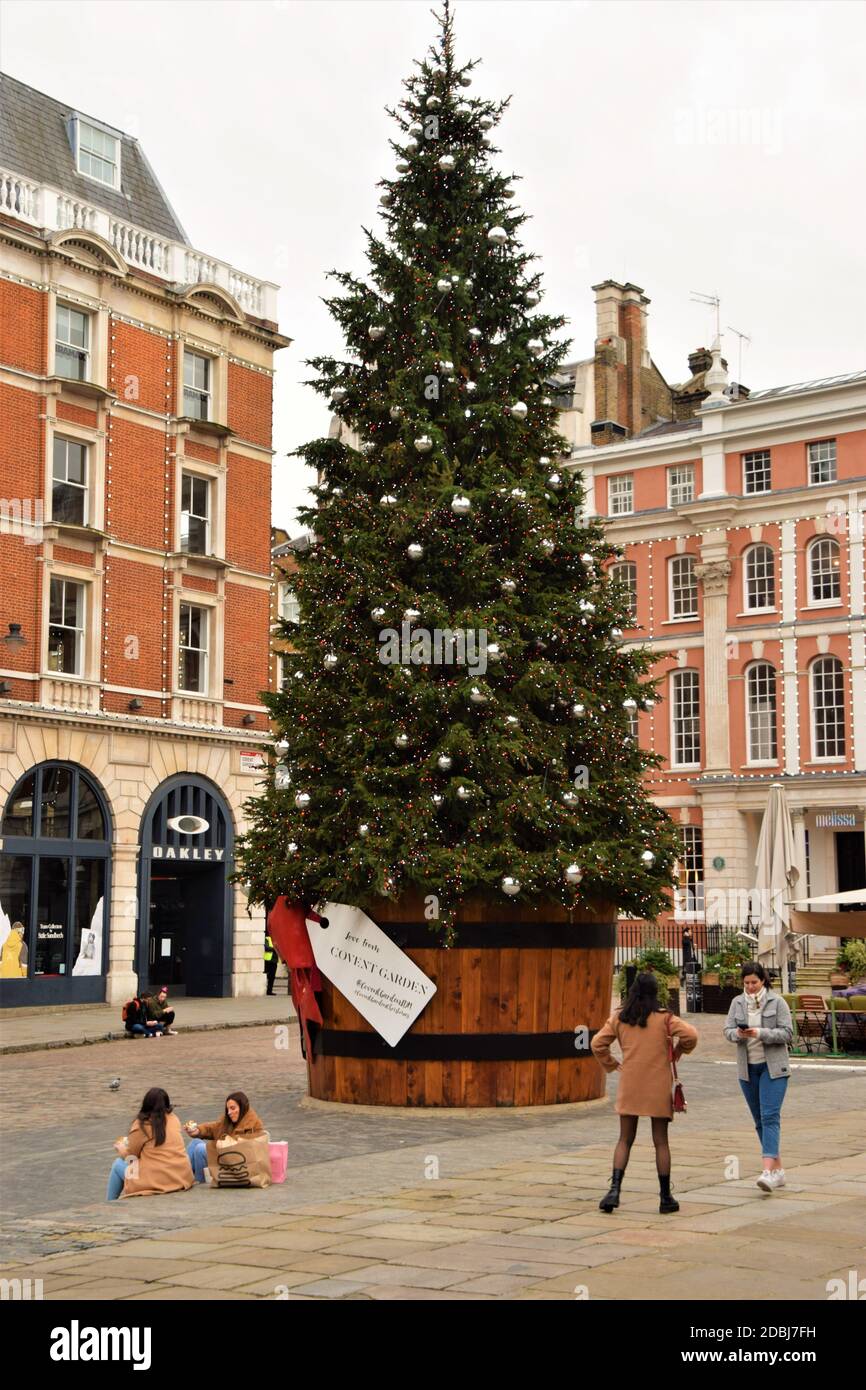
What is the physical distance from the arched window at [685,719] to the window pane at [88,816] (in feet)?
73.5

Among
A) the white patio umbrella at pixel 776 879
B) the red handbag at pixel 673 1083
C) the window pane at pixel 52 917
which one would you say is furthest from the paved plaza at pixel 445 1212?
the window pane at pixel 52 917

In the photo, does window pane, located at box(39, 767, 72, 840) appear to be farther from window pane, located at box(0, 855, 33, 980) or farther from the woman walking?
the woman walking

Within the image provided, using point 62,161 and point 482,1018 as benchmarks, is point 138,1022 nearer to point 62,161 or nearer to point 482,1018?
point 482,1018

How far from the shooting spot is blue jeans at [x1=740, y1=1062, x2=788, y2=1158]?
1112cm

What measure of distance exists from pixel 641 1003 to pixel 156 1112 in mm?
3552

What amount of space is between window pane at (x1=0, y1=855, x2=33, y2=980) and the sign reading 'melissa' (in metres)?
15.4

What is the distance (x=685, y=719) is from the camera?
49.9 metres

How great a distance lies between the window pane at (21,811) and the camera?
30.4m

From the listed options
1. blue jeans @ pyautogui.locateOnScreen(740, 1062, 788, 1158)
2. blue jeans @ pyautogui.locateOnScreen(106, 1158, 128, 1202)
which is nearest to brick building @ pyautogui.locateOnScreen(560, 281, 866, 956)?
blue jeans @ pyautogui.locateOnScreen(740, 1062, 788, 1158)

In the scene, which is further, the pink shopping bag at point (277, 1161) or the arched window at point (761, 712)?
the arched window at point (761, 712)

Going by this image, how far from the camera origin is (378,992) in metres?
15.6

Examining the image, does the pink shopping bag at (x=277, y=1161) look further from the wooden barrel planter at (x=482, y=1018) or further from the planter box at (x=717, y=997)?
the planter box at (x=717, y=997)
